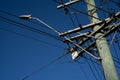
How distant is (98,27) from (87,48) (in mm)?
844

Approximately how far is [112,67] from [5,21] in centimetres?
319

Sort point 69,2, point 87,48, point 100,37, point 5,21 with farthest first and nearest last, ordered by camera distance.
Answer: point 69,2 < point 87,48 < point 100,37 < point 5,21

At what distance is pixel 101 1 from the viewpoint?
966 cm

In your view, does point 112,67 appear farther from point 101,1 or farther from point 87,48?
point 101,1

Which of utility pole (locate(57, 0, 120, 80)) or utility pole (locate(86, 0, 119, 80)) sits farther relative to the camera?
utility pole (locate(57, 0, 120, 80))

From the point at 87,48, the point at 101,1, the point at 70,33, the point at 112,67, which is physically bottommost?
the point at 112,67

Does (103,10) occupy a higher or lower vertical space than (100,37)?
higher

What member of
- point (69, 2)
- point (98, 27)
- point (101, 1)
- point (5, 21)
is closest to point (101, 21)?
point (98, 27)

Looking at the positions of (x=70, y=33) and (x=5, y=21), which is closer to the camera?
(x=5, y=21)

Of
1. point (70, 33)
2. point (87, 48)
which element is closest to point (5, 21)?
point (70, 33)

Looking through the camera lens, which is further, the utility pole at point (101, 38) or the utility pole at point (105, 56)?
the utility pole at point (101, 38)

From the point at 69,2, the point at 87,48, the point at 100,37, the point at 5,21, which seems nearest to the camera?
the point at 5,21

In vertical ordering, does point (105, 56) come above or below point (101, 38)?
below

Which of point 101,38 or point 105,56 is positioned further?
point 101,38
